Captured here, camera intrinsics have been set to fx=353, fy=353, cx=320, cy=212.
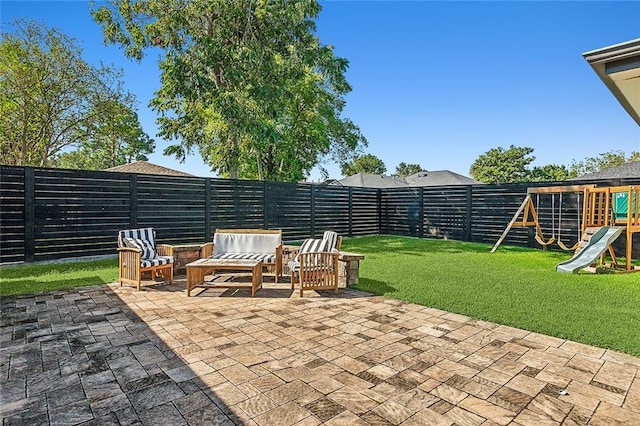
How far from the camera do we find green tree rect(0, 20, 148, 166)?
14031 millimetres

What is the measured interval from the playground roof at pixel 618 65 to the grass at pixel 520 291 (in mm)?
2354

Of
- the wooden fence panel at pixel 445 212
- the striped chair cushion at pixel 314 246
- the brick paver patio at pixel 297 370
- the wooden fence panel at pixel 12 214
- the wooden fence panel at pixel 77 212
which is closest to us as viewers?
the brick paver patio at pixel 297 370

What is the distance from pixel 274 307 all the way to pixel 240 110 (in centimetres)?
750

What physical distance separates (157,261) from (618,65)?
6.24 meters

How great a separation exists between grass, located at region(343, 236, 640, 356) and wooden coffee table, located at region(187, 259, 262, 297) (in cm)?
178

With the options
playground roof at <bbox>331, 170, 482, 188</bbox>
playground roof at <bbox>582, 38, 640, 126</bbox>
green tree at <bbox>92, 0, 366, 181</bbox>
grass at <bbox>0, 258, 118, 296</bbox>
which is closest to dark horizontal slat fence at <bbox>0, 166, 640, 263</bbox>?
grass at <bbox>0, 258, 118, 296</bbox>

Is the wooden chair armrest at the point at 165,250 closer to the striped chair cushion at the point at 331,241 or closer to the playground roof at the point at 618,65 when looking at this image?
the striped chair cushion at the point at 331,241

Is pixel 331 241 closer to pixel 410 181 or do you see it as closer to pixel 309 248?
pixel 309 248

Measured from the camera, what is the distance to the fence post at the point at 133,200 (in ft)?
28.2

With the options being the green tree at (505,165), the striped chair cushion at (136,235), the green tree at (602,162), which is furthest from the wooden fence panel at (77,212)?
the green tree at (505,165)

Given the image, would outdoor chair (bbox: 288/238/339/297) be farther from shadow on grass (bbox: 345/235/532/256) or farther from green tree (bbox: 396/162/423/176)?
green tree (bbox: 396/162/423/176)

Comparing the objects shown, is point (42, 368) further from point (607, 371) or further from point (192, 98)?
point (192, 98)

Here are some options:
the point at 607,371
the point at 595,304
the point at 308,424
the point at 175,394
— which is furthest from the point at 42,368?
the point at 595,304

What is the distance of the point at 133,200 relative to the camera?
8641 millimetres
